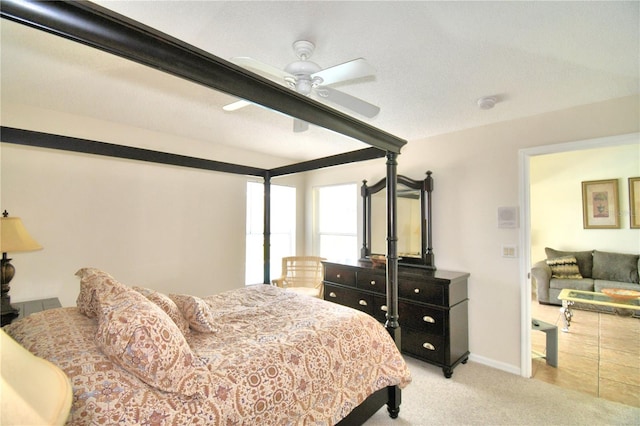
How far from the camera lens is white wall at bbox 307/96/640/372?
2670mm

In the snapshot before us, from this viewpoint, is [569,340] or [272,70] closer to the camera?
[272,70]

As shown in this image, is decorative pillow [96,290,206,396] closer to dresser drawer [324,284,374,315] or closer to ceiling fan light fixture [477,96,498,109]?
dresser drawer [324,284,374,315]

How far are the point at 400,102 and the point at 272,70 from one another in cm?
134

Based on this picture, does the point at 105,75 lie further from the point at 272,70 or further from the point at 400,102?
the point at 400,102

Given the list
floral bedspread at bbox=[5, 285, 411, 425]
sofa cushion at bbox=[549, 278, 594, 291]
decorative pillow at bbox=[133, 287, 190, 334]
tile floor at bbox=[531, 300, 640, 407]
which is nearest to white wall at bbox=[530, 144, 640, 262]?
sofa cushion at bbox=[549, 278, 594, 291]

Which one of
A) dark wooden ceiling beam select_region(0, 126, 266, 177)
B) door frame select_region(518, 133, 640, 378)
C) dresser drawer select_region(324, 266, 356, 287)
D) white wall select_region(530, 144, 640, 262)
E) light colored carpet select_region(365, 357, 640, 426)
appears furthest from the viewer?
white wall select_region(530, 144, 640, 262)

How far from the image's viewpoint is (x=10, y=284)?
246 centimetres

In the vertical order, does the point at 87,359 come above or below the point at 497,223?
below

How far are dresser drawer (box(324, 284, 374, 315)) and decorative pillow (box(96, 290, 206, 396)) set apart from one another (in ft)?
7.65

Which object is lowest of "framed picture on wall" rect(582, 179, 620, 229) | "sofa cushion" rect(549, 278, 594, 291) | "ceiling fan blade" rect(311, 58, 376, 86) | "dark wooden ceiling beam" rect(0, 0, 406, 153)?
"sofa cushion" rect(549, 278, 594, 291)

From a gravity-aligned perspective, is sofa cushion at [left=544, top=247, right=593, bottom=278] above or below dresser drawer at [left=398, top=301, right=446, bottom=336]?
above

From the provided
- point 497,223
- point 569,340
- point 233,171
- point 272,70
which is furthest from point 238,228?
point 569,340

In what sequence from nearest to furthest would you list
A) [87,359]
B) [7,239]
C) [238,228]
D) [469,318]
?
[87,359] → [7,239] → [469,318] → [238,228]

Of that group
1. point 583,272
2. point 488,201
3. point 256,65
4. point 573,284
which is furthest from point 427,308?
point 583,272
